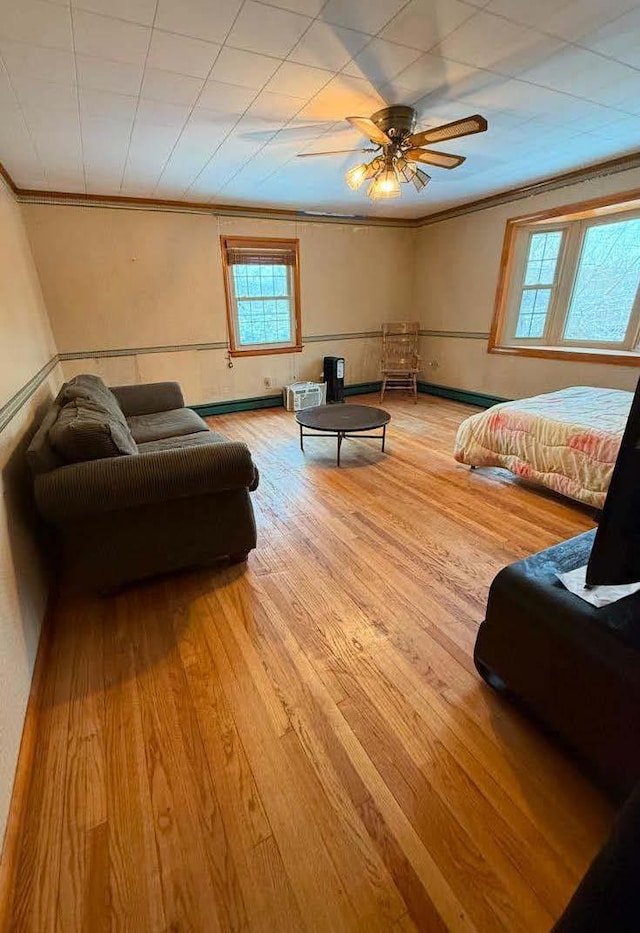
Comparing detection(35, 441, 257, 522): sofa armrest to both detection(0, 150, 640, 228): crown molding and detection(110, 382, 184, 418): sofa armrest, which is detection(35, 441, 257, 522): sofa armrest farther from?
detection(0, 150, 640, 228): crown molding

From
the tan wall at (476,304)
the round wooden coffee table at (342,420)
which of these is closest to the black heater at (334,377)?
the tan wall at (476,304)

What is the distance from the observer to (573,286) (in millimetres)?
4027

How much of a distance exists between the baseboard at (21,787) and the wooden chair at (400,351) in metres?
4.80

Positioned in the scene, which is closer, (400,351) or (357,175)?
(357,175)

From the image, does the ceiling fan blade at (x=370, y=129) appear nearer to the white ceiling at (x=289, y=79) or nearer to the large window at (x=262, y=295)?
the white ceiling at (x=289, y=79)

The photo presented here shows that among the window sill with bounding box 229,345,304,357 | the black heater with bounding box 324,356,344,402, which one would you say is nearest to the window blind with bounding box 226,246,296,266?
the window sill with bounding box 229,345,304,357

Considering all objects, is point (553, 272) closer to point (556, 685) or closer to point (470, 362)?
point (470, 362)

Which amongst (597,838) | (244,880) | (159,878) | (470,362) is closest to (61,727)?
(159,878)

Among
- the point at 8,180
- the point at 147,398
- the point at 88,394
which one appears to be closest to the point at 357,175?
the point at 88,394

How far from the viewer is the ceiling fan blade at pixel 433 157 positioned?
2.44 metres

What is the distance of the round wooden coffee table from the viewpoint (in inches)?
127

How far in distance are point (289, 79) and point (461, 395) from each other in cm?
402

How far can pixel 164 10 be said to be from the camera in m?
1.51

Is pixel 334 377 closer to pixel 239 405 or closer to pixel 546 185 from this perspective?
pixel 239 405
